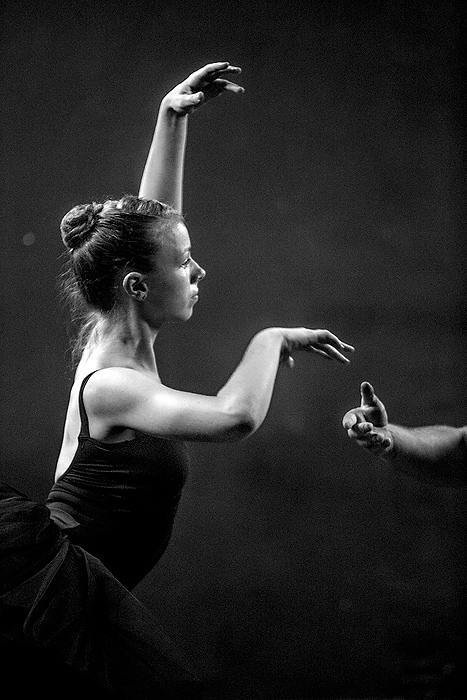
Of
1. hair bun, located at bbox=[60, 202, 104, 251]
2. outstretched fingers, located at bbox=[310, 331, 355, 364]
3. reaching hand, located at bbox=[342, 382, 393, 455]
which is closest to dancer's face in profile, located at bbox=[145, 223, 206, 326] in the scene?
hair bun, located at bbox=[60, 202, 104, 251]

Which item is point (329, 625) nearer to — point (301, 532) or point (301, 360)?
point (301, 532)

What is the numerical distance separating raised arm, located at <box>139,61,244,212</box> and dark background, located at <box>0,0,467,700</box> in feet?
1.32

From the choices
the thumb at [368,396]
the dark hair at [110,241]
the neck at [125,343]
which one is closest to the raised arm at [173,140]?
the dark hair at [110,241]

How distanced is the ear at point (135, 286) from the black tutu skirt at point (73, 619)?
39 centimetres

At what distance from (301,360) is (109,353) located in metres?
0.81

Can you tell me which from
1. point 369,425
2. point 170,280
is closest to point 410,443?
point 369,425

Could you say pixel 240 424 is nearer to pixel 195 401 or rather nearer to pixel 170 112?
pixel 195 401

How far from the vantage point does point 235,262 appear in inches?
79.4

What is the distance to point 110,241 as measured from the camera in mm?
1349

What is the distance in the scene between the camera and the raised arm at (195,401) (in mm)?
1164

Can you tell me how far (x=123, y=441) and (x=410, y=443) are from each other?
55cm

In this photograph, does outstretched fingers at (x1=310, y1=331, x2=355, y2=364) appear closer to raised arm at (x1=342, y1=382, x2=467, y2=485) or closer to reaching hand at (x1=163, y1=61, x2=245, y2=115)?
raised arm at (x1=342, y1=382, x2=467, y2=485)

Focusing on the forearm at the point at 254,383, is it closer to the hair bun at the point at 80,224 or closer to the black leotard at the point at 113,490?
the black leotard at the point at 113,490

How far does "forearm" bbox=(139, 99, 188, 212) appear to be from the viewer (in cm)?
153
